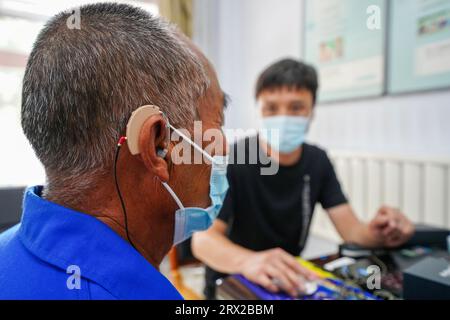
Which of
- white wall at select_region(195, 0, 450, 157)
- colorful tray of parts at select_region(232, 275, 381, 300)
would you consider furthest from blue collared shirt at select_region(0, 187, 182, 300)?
white wall at select_region(195, 0, 450, 157)

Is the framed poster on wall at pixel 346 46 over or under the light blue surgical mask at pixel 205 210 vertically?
over

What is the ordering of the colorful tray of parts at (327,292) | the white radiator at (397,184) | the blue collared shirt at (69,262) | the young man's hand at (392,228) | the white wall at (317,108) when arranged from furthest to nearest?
the white wall at (317,108)
the white radiator at (397,184)
the young man's hand at (392,228)
the colorful tray of parts at (327,292)
the blue collared shirt at (69,262)

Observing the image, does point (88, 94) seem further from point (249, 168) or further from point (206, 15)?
point (206, 15)

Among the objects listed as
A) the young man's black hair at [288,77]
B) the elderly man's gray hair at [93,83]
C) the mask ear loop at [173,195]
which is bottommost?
the mask ear loop at [173,195]

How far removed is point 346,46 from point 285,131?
3.16 ft

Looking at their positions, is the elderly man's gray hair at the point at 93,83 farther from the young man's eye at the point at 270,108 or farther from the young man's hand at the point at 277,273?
the young man's eye at the point at 270,108

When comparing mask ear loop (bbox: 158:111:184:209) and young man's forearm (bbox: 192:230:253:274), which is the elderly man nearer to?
mask ear loop (bbox: 158:111:184:209)

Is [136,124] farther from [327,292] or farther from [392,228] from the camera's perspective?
[392,228]

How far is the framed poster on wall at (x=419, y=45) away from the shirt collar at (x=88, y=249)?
162 cm

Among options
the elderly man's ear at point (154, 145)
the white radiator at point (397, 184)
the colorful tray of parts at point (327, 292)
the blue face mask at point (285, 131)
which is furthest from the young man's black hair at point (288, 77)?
the elderly man's ear at point (154, 145)

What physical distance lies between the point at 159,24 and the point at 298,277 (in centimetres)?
60

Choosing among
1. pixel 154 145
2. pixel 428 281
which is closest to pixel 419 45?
pixel 428 281

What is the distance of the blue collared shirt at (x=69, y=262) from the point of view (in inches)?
15.7
